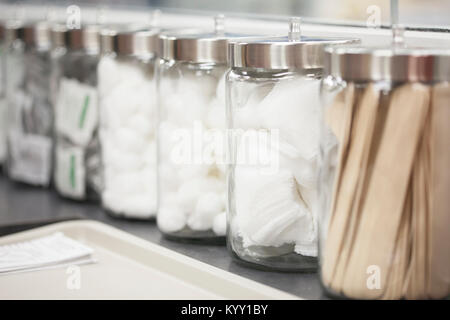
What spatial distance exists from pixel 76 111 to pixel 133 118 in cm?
17

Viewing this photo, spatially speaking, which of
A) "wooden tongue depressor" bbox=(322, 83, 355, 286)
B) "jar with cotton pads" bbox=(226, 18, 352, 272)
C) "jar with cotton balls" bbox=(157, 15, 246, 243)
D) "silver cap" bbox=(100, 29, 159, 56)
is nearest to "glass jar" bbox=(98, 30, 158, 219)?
"silver cap" bbox=(100, 29, 159, 56)

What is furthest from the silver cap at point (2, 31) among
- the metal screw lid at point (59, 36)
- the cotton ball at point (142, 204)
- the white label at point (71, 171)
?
the cotton ball at point (142, 204)

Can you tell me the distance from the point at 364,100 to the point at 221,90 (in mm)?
279

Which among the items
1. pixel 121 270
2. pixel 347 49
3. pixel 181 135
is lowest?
pixel 121 270

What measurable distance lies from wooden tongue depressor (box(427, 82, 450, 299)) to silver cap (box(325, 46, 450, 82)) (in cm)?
2

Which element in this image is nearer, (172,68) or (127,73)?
(172,68)

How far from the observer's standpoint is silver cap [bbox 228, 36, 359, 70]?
2.68ft

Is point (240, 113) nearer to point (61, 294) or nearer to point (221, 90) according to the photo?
point (221, 90)

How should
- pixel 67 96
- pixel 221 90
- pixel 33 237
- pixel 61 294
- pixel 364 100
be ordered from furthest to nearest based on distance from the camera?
pixel 67 96 < pixel 33 237 < pixel 221 90 < pixel 61 294 < pixel 364 100

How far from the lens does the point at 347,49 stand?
2.41ft

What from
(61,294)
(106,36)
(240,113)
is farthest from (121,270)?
(106,36)

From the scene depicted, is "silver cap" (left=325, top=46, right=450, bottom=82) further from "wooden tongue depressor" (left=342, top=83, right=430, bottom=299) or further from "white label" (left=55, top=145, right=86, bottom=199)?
"white label" (left=55, top=145, right=86, bottom=199)

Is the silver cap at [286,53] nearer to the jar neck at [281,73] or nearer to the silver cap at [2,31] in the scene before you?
the jar neck at [281,73]
